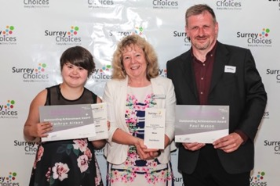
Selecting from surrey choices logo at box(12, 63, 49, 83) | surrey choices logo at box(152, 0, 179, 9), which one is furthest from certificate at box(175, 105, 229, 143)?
surrey choices logo at box(12, 63, 49, 83)

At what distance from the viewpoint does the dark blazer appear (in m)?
2.20

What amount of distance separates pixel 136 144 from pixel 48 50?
1.37m

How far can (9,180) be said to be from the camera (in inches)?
120

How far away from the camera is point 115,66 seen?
7.93 feet

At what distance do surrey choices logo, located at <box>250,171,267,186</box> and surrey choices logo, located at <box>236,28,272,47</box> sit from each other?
1.25m

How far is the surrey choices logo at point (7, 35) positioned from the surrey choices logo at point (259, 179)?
2656mm

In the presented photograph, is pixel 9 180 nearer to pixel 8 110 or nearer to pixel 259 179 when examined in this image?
pixel 8 110

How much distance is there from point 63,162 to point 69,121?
11.9 inches

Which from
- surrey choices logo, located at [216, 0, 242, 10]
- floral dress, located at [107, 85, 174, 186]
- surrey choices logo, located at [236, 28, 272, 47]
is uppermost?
surrey choices logo, located at [216, 0, 242, 10]

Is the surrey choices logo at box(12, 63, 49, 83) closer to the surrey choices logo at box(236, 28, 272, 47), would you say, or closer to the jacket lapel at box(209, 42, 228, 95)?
the jacket lapel at box(209, 42, 228, 95)

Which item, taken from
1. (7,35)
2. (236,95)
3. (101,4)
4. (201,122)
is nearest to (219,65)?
(236,95)

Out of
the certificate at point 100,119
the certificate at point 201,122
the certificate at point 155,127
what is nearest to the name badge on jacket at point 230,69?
the certificate at point 201,122

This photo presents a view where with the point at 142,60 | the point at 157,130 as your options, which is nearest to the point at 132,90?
the point at 142,60

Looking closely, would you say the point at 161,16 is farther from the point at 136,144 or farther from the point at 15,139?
the point at 15,139
